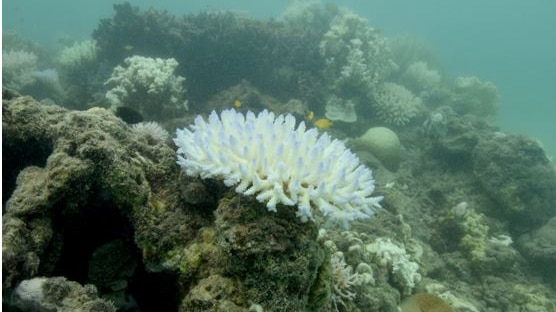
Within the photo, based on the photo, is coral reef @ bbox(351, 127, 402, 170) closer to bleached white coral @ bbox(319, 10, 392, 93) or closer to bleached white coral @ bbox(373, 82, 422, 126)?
bleached white coral @ bbox(373, 82, 422, 126)

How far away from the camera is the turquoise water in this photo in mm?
37250

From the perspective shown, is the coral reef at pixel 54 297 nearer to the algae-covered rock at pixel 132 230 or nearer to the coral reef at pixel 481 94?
the algae-covered rock at pixel 132 230

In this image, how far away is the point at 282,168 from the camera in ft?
8.28

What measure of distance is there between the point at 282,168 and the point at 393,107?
35.6 ft

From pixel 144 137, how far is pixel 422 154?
Result: 8623 mm

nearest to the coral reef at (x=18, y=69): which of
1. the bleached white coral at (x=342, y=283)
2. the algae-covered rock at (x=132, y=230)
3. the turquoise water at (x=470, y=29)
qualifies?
the turquoise water at (x=470, y=29)

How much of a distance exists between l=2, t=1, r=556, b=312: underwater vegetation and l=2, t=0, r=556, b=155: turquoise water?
974 cm

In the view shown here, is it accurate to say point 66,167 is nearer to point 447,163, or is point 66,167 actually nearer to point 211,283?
point 211,283

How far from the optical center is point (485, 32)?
336ft

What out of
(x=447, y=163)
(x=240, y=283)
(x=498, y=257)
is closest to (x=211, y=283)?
(x=240, y=283)

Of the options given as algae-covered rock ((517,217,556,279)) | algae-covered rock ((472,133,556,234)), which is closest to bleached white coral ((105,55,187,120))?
algae-covered rock ((472,133,556,234))

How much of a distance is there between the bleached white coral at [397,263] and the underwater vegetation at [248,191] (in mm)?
25

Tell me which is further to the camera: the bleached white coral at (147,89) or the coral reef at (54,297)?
the bleached white coral at (147,89)

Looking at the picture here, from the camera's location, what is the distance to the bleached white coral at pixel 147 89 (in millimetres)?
8219
